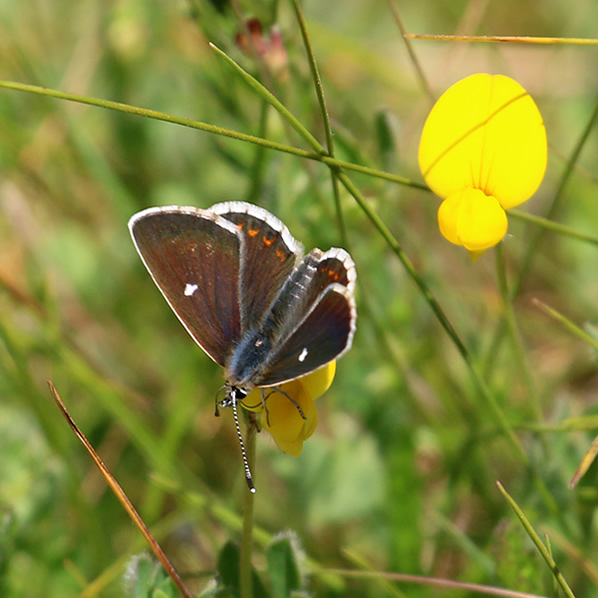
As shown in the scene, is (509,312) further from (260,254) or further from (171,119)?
(171,119)

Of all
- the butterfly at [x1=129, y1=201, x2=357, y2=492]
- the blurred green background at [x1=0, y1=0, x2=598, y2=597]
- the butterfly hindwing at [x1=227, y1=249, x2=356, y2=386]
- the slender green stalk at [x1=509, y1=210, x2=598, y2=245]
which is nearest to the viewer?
the butterfly hindwing at [x1=227, y1=249, x2=356, y2=386]

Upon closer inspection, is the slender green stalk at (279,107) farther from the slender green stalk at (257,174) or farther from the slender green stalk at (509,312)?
the slender green stalk at (257,174)

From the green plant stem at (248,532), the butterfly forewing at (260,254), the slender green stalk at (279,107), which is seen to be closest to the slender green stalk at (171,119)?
the slender green stalk at (279,107)

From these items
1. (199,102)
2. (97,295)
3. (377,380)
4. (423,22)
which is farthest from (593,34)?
(97,295)

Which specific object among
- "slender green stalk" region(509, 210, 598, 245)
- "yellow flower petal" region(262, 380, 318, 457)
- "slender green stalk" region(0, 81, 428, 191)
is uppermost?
"slender green stalk" region(0, 81, 428, 191)

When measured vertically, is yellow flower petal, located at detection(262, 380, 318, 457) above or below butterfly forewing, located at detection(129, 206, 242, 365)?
below

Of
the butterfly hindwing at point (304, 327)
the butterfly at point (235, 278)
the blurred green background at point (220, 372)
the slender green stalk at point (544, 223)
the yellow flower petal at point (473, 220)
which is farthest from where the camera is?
the blurred green background at point (220, 372)

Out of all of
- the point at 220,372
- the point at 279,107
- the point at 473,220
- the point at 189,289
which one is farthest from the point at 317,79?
the point at 220,372

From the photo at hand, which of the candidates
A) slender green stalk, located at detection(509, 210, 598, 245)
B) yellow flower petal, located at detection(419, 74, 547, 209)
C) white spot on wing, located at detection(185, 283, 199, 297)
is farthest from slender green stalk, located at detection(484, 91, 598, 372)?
white spot on wing, located at detection(185, 283, 199, 297)

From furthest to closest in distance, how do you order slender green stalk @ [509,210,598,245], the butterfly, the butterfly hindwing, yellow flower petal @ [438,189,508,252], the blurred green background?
the blurred green background, slender green stalk @ [509,210,598,245], the butterfly, yellow flower petal @ [438,189,508,252], the butterfly hindwing

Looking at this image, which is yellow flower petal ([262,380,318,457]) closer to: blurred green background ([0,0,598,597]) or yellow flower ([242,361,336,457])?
yellow flower ([242,361,336,457])
